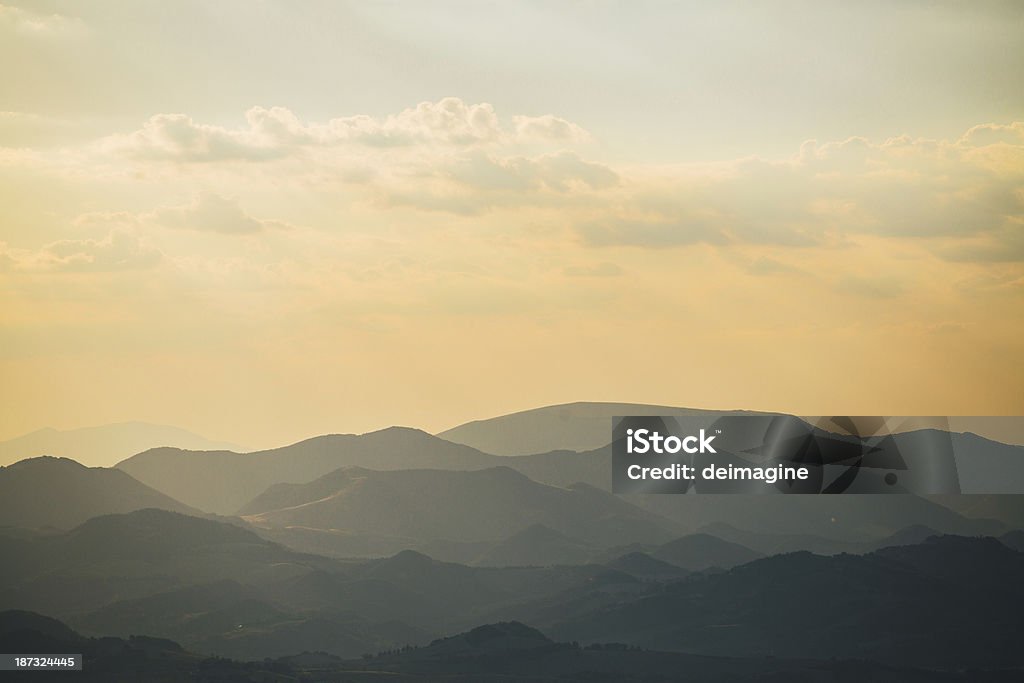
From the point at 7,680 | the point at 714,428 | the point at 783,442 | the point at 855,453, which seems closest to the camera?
the point at 714,428

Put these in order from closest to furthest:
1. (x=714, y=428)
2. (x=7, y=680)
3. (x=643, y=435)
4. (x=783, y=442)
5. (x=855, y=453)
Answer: (x=714, y=428) → (x=643, y=435) → (x=855, y=453) → (x=783, y=442) → (x=7, y=680)

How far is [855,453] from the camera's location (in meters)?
163

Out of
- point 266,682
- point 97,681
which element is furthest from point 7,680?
point 266,682

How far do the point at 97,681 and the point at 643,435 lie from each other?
127 meters

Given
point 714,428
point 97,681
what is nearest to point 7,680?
point 97,681

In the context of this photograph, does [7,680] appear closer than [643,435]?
No

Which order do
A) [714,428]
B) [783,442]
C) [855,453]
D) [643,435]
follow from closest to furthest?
[714,428]
[643,435]
[855,453]
[783,442]

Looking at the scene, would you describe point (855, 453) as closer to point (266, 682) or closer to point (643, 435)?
point (643, 435)

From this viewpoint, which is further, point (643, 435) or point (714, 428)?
point (643, 435)

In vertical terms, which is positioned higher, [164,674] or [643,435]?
[643,435]

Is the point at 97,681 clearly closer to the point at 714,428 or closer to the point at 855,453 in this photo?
the point at 855,453

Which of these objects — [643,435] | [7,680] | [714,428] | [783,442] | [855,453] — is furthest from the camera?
[7,680]

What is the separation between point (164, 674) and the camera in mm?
199000

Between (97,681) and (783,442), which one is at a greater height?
(783,442)
